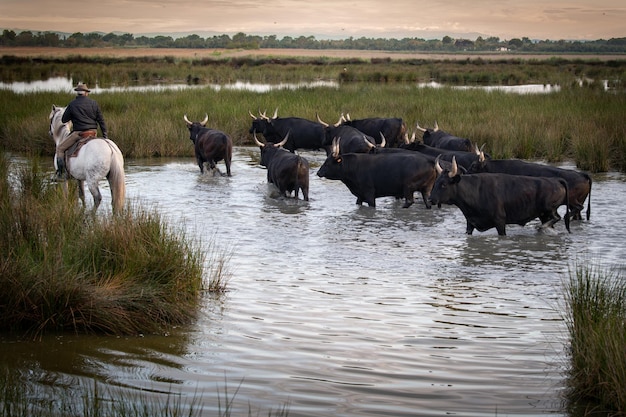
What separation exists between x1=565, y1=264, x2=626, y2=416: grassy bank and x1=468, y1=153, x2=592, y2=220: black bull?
6023mm

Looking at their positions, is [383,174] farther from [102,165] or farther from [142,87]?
[142,87]

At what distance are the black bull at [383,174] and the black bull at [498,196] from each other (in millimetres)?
2071

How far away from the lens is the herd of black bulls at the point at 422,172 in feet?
37.1

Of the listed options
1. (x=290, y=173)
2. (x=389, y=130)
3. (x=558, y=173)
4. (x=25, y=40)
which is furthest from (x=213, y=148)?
(x=25, y=40)

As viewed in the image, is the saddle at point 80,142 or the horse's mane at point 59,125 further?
the horse's mane at point 59,125

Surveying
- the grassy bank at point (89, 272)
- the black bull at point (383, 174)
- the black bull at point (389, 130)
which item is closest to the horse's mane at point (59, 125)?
the black bull at point (383, 174)

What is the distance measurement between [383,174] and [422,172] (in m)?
0.66

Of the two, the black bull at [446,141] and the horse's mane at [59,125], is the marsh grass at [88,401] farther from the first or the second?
the black bull at [446,141]

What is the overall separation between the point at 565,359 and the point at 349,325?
1.86 meters

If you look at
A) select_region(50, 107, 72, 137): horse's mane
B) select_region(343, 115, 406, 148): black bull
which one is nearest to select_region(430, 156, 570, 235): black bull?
select_region(50, 107, 72, 137): horse's mane

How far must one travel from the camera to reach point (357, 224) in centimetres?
1263

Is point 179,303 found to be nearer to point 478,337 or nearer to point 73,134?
point 478,337

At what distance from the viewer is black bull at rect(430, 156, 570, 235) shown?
11.2 m

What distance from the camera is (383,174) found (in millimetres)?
13719
